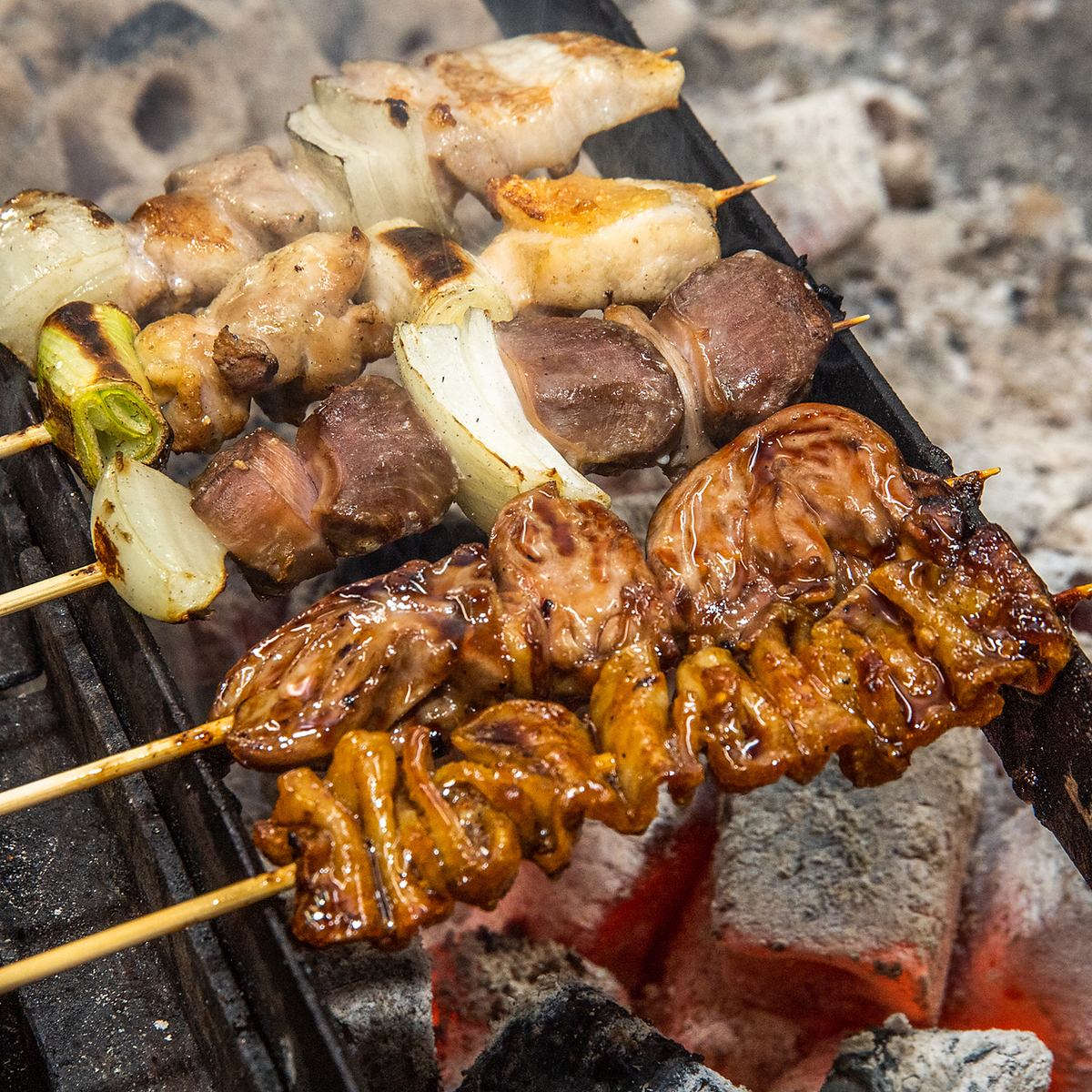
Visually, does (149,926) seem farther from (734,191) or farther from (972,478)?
(734,191)

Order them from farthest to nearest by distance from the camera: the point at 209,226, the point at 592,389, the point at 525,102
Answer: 1. the point at 525,102
2. the point at 209,226
3. the point at 592,389

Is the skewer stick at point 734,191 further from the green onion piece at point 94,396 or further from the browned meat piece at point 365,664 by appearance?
the green onion piece at point 94,396

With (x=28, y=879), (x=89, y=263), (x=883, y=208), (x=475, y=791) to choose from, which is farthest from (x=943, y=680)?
(x=883, y=208)

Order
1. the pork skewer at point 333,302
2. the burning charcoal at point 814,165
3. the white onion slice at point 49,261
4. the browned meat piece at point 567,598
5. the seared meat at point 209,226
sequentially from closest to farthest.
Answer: the browned meat piece at point 567,598
the pork skewer at point 333,302
the white onion slice at point 49,261
the seared meat at point 209,226
the burning charcoal at point 814,165

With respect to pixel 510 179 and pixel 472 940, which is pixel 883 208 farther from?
pixel 472 940

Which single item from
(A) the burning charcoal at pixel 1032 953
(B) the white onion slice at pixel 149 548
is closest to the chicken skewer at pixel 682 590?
(B) the white onion slice at pixel 149 548

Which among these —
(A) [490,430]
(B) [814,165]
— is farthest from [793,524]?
(B) [814,165]
